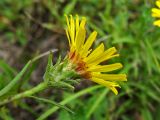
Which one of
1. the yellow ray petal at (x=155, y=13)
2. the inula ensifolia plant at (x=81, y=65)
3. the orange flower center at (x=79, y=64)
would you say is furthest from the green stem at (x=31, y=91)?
the yellow ray petal at (x=155, y=13)

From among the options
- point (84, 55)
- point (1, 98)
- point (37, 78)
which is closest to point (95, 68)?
point (84, 55)

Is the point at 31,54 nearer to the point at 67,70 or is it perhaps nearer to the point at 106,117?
the point at 106,117

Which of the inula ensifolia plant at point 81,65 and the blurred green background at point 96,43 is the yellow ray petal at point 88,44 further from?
the blurred green background at point 96,43

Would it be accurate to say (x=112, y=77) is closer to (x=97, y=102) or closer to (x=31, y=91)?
(x=31, y=91)

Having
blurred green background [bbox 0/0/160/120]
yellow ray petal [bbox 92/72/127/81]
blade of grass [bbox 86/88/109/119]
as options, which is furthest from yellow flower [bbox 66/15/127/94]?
blade of grass [bbox 86/88/109/119]

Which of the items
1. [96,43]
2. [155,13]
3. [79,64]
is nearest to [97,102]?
[96,43]
